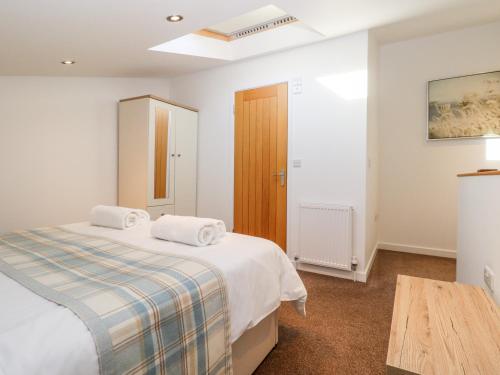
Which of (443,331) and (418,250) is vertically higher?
(443,331)

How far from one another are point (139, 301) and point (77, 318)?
171mm

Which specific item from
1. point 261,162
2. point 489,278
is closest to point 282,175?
point 261,162

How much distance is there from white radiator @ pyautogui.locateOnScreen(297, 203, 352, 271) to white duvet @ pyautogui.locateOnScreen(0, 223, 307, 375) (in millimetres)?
1370

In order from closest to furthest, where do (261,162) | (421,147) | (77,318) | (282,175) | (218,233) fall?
(77,318) → (218,233) → (282,175) → (261,162) → (421,147)

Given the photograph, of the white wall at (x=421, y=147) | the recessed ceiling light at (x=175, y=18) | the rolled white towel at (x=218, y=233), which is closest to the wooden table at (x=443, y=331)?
the rolled white towel at (x=218, y=233)

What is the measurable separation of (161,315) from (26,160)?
2975 millimetres

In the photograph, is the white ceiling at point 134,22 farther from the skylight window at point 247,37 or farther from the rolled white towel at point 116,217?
the rolled white towel at point 116,217

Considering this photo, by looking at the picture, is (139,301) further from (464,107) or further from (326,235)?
(464,107)

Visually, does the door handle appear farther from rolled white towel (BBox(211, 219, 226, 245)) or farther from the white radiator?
rolled white towel (BBox(211, 219, 226, 245))

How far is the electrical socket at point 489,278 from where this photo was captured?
1.46 m

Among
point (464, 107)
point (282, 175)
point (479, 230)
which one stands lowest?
point (479, 230)

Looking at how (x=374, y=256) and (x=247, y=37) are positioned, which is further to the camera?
(x=374, y=256)

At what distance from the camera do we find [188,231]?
156 cm

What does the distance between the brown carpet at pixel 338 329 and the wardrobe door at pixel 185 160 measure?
5.65 feet
